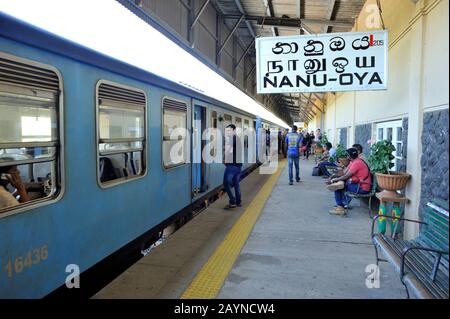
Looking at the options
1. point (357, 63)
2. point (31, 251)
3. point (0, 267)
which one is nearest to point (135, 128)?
point (31, 251)

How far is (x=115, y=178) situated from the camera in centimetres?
380

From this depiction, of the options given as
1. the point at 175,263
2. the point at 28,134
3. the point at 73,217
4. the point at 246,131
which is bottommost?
the point at 175,263

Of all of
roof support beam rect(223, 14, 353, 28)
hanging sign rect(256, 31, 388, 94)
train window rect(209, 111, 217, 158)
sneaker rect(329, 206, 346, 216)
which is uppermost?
roof support beam rect(223, 14, 353, 28)

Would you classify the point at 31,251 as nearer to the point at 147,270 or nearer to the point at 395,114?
the point at 147,270

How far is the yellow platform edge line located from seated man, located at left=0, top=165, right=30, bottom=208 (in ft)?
5.08

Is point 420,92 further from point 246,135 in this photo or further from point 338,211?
point 246,135

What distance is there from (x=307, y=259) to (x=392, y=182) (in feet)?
5.17

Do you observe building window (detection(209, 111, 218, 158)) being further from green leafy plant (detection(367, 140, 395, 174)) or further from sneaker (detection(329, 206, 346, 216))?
green leafy plant (detection(367, 140, 395, 174))

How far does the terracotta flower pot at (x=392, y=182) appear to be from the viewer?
4.54 metres

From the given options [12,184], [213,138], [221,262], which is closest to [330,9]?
[213,138]

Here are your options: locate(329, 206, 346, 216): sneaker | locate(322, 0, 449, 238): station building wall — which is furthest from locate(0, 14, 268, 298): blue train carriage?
locate(329, 206, 346, 216): sneaker

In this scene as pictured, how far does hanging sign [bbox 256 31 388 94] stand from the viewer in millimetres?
5230

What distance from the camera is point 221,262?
3938mm

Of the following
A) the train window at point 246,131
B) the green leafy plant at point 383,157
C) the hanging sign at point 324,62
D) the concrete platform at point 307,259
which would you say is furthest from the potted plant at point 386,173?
the train window at point 246,131
